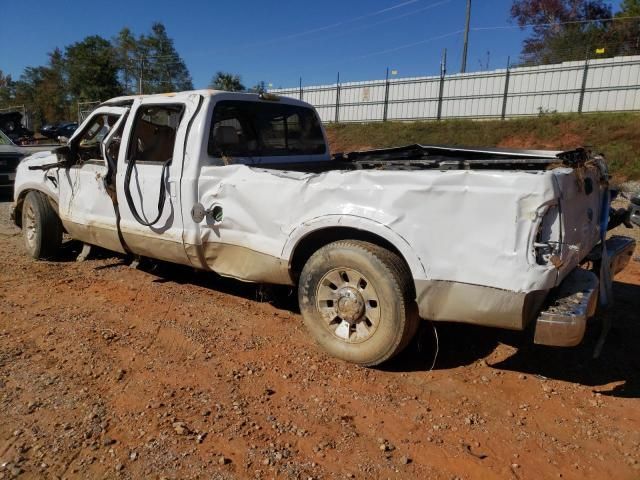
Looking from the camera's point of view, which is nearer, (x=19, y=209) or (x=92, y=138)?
→ (x=92, y=138)

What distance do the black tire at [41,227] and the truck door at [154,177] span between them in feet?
5.26

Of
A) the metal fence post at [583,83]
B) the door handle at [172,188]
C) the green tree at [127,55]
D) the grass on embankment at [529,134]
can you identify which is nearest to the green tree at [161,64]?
the green tree at [127,55]

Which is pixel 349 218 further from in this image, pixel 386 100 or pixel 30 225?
pixel 386 100

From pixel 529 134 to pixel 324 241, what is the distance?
70.2 ft

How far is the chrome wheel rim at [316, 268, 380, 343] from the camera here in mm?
3414

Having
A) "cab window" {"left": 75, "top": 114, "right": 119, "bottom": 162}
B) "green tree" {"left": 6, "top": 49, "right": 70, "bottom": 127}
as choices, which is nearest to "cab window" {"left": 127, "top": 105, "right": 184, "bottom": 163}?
"cab window" {"left": 75, "top": 114, "right": 119, "bottom": 162}

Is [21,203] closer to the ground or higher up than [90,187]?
closer to the ground

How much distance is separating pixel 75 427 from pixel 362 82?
93.3ft

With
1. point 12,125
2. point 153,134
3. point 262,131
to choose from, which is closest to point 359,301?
point 262,131

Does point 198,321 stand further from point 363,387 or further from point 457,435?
point 457,435

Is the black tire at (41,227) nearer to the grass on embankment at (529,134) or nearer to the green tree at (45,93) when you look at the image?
the grass on embankment at (529,134)

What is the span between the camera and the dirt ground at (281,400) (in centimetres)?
257

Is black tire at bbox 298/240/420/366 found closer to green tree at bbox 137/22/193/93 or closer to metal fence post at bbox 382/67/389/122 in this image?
metal fence post at bbox 382/67/389/122

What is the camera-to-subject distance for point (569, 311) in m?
2.83
